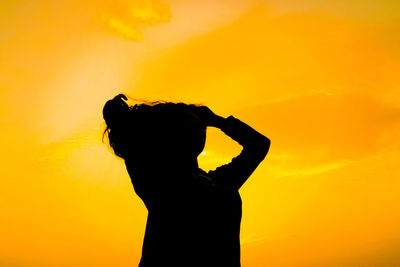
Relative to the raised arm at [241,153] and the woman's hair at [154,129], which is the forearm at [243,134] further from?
the woman's hair at [154,129]

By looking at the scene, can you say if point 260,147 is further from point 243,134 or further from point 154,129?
point 154,129

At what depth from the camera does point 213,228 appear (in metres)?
2.67

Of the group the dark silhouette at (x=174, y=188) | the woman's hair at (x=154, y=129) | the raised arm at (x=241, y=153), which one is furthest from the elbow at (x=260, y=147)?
the woman's hair at (x=154, y=129)

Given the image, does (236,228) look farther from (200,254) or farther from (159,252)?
(159,252)

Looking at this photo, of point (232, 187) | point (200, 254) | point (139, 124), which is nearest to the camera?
point (200, 254)

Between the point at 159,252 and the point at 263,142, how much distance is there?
129 centimetres

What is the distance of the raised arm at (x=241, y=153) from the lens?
3.00 meters

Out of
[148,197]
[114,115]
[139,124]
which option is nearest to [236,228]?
[148,197]

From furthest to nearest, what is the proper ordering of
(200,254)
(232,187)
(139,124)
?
(232,187) → (139,124) → (200,254)

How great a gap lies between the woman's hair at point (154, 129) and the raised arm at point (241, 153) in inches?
13.0

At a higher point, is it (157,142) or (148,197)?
(157,142)

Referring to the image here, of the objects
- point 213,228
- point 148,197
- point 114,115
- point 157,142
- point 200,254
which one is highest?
point 114,115

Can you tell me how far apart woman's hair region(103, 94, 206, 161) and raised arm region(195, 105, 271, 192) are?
33 centimetres

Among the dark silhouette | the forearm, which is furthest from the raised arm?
the dark silhouette
